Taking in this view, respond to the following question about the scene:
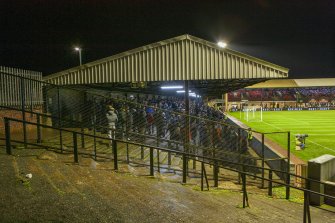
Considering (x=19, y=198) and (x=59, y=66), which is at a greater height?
(x=59, y=66)

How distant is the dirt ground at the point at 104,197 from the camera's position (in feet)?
16.6

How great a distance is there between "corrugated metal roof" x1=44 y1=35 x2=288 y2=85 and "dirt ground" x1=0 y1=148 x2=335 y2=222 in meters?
4.97

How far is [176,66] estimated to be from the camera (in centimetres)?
1207

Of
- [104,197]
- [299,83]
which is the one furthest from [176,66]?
[299,83]

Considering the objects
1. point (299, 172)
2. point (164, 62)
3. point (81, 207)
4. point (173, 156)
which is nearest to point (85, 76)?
point (164, 62)

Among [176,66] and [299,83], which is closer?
[176,66]

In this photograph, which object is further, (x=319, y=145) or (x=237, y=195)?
(x=319, y=145)

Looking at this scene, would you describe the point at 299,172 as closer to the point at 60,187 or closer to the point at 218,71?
the point at 218,71

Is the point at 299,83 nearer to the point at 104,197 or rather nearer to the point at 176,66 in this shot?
the point at 176,66

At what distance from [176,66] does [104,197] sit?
7.35m

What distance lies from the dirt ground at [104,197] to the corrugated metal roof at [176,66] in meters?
4.97

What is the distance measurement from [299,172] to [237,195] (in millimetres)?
4636

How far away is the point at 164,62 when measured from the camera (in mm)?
12133

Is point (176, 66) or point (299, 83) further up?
point (299, 83)
